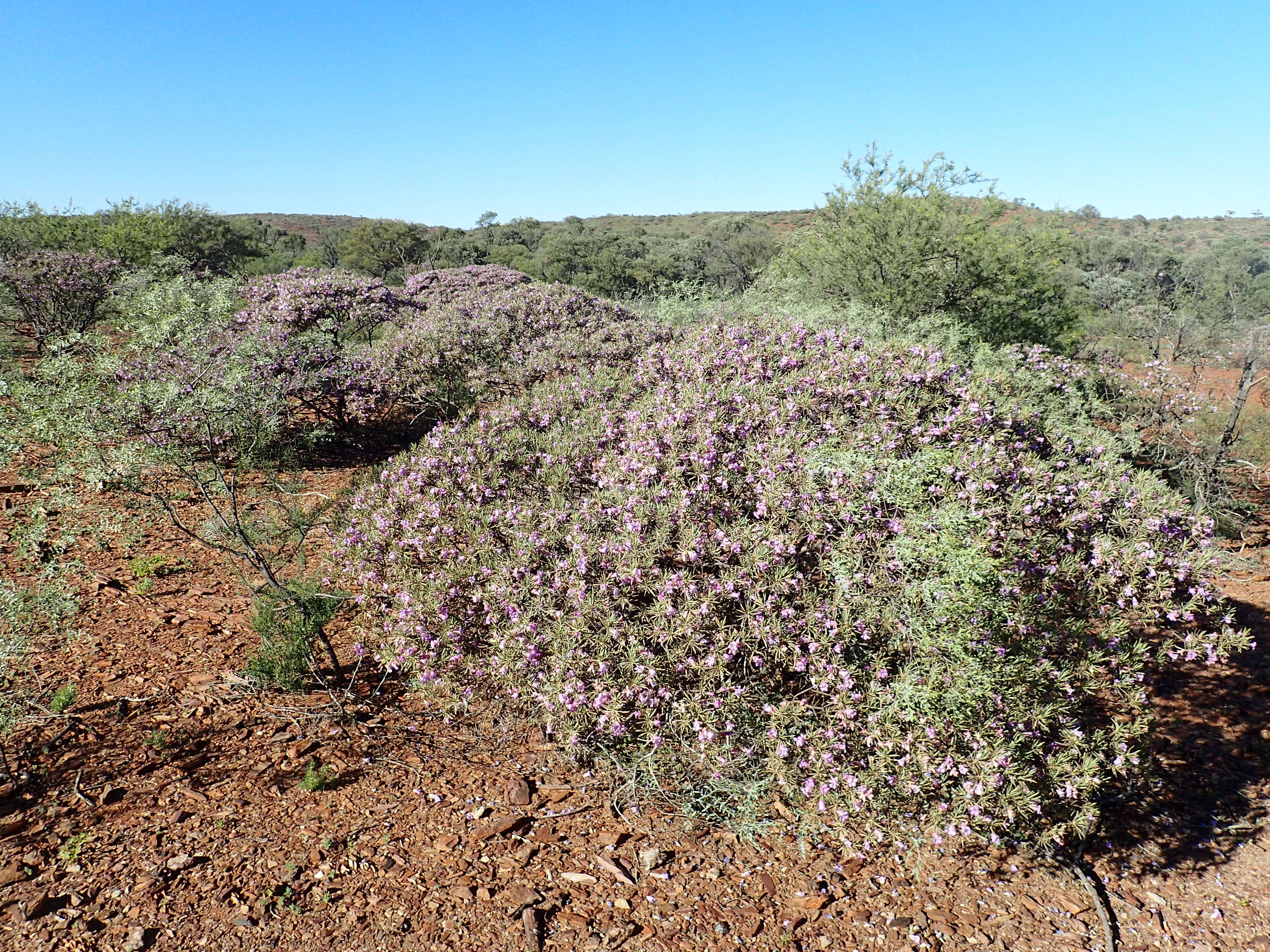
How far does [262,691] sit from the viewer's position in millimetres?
4480

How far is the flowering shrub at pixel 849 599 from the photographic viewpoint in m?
3.26

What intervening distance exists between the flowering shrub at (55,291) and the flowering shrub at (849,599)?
13906 mm

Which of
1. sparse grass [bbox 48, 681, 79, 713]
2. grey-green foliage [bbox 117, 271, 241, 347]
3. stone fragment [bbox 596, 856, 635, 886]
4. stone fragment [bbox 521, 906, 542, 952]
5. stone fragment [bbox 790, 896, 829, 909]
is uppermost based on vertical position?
grey-green foliage [bbox 117, 271, 241, 347]

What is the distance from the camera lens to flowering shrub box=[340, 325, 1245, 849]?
326cm

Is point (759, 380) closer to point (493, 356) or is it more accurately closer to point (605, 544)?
point (605, 544)

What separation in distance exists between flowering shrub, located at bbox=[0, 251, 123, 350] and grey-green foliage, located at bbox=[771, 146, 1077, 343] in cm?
1424

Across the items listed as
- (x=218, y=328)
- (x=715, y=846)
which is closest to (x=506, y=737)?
(x=715, y=846)

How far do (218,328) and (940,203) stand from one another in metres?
11.2

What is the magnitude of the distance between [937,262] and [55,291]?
56.9 feet

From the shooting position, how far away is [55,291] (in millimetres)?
13242

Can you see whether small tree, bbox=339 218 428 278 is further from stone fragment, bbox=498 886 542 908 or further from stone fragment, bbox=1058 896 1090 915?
stone fragment, bbox=1058 896 1090 915

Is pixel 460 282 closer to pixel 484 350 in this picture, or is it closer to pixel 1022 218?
pixel 484 350

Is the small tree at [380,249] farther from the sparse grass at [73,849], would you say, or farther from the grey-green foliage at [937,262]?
the sparse grass at [73,849]

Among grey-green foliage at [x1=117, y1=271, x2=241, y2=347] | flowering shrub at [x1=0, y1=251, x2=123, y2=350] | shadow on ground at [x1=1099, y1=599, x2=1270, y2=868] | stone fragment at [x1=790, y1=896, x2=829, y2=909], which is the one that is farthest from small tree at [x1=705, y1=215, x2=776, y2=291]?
stone fragment at [x1=790, y1=896, x2=829, y2=909]
